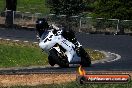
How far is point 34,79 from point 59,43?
2.36m

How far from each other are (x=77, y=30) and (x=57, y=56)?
33.9 metres

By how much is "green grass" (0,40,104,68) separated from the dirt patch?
7.50 m

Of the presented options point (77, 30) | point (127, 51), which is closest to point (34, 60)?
point (127, 51)

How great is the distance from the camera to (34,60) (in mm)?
27484

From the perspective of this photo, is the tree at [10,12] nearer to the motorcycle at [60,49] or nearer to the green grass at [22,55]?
the green grass at [22,55]

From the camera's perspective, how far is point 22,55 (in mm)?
28688

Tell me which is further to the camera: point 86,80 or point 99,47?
point 99,47

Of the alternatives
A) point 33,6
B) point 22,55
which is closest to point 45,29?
point 22,55

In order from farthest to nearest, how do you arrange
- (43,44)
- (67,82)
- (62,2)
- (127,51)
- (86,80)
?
(62,2) → (127,51) → (67,82) → (43,44) → (86,80)

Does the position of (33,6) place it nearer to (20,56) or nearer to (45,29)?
(20,56)

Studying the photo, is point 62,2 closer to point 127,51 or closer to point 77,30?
point 77,30

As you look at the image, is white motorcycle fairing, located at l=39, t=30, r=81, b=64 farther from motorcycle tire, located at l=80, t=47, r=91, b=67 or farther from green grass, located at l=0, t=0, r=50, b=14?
green grass, located at l=0, t=0, r=50, b=14

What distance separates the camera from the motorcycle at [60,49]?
1430cm

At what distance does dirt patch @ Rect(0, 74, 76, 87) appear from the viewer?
15866 mm
